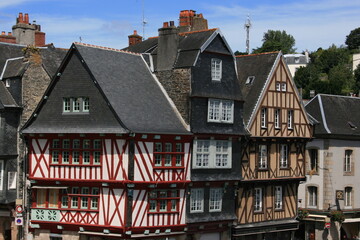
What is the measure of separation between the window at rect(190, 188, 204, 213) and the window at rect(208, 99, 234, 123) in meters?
3.27

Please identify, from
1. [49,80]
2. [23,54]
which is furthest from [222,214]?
[23,54]

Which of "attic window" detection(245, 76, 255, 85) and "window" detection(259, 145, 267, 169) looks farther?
"attic window" detection(245, 76, 255, 85)

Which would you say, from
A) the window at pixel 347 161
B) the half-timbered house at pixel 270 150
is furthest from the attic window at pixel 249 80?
the window at pixel 347 161

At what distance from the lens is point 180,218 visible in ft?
102

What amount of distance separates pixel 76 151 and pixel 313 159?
17341mm

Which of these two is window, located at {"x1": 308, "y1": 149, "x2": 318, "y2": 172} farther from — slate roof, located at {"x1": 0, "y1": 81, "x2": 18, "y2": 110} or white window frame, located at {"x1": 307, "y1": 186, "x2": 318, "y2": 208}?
slate roof, located at {"x1": 0, "y1": 81, "x2": 18, "y2": 110}

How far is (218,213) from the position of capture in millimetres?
32750

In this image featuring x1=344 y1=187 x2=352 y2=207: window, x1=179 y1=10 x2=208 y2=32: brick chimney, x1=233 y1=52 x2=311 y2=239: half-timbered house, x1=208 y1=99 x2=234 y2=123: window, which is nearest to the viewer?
x1=208 y1=99 x2=234 y2=123: window

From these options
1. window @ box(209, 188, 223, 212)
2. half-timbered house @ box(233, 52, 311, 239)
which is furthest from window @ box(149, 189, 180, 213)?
half-timbered house @ box(233, 52, 311, 239)

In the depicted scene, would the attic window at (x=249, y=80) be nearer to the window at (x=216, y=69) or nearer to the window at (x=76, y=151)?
the window at (x=216, y=69)

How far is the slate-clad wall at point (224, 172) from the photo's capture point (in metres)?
31.6

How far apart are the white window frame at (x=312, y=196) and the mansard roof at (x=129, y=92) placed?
1409 cm

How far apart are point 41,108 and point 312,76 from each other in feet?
182

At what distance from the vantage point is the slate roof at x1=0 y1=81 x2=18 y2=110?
32.8 meters
